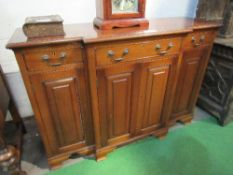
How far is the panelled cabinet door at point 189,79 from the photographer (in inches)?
56.1

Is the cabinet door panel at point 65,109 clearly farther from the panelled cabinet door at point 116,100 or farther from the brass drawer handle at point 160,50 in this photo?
the brass drawer handle at point 160,50

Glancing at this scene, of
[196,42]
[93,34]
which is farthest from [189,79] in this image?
[93,34]

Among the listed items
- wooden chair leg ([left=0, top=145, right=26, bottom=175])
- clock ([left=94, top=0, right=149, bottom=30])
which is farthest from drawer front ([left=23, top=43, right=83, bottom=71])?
wooden chair leg ([left=0, top=145, right=26, bottom=175])

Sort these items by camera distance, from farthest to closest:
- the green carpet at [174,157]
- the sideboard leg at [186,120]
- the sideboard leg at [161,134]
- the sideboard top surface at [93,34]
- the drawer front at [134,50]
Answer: the sideboard leg at [186,120], the sideboard leg at [161,134], the green carpet at [174,157], the drawer front at [134,50], the sideboard top surface at [93,34]

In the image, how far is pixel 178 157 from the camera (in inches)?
58.7

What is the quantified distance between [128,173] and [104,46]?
0.97 m

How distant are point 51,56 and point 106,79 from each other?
36 cm

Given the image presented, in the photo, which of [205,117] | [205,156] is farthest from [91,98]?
[205,117]

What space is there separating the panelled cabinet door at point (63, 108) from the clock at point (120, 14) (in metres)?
0.36

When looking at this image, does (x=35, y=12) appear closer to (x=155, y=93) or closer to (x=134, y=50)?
(x=134, y=50)

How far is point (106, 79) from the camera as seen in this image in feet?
3.76

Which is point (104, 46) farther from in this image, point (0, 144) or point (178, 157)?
point (178, 157)

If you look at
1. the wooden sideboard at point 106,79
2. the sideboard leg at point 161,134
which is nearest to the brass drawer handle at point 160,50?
the wooden sideboard at point 106,79

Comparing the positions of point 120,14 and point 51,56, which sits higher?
point 120,14
